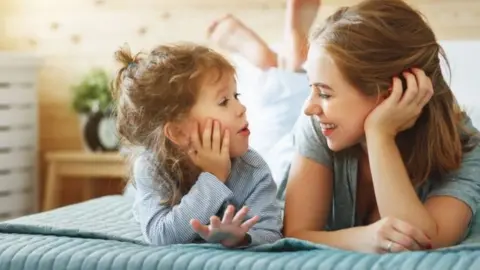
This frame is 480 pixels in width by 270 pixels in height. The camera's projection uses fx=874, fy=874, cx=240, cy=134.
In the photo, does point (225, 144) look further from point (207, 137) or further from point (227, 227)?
point (227, 227)

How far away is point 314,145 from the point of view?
5.13ft

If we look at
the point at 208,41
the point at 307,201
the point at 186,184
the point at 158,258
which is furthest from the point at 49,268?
the point at 208,41

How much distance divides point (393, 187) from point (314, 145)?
197 mm

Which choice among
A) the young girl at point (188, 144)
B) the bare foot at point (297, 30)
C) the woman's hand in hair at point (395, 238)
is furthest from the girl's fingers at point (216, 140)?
the bare foot at point (297, 30)

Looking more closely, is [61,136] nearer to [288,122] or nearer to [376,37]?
[288,122]

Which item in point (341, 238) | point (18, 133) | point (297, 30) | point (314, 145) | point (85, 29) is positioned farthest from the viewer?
point (85, 29)

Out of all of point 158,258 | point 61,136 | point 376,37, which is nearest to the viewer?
point 158,258

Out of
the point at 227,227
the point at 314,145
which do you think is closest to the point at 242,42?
the point at 314,145

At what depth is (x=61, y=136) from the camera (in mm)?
3443

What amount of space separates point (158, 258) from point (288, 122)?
1050 millimetres

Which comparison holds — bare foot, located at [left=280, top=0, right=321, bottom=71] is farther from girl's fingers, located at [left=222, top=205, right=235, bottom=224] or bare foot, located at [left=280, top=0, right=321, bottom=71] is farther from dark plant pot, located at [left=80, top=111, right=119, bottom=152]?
girl's fingers, located at [left=222, top=205, right=235, bottom=224]

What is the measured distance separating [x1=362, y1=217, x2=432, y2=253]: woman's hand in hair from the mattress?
59 millimetres

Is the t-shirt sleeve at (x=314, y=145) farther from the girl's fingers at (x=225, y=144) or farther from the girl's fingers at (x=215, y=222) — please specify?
the girl's fingers at (x=215, y=222)

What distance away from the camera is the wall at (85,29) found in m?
3.09
